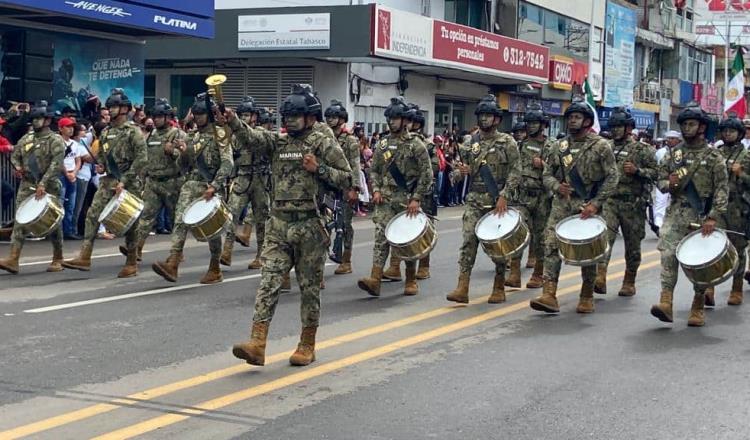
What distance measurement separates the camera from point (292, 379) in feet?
24.3

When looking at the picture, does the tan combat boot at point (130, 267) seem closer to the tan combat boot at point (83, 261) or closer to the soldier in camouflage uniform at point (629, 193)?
the tan combat boot at point (83, 261)

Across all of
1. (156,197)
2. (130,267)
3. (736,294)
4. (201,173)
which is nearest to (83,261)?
(130,267)

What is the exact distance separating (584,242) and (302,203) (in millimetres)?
3227

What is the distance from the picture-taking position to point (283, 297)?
1101 cm

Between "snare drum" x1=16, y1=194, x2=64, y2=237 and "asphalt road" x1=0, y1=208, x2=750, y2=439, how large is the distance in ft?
1.83

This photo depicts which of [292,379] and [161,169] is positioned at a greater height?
[161,169]

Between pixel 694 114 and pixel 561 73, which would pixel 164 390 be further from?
pixel 561 73

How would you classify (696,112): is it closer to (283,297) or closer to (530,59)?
(283,297)

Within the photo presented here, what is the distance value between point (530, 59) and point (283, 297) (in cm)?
2497

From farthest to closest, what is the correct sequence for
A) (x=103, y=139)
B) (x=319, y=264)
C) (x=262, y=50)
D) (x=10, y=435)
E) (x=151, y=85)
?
(x=151, y=85) < (x=262, y=50) < (x=103, y=139) < (x=319, y=264) < (x=10, y=435)

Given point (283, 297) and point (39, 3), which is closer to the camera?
point (283, 297)

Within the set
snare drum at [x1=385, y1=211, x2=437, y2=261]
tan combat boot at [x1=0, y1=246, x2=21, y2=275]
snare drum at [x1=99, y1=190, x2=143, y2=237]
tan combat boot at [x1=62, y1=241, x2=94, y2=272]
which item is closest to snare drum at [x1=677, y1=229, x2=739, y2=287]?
snare drum at [x1=385, y1=211, x2=437, y2=261]

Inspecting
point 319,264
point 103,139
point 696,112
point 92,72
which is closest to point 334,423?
point 319,264

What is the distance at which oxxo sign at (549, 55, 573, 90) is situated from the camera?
38.5 m
